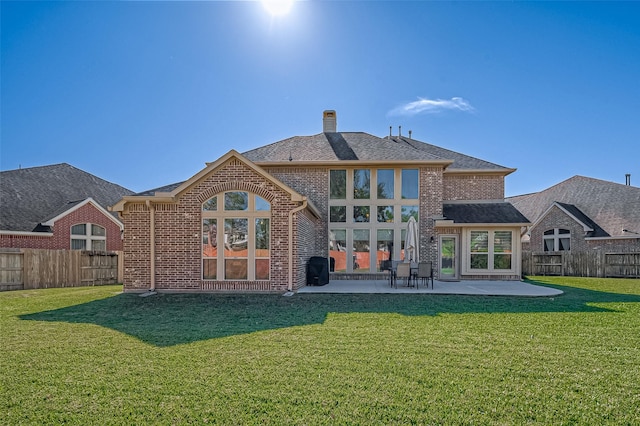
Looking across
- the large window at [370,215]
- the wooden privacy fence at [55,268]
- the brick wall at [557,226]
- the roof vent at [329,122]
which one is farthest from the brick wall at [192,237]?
the brick wall at [557,226]

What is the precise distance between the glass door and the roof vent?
27.0ft

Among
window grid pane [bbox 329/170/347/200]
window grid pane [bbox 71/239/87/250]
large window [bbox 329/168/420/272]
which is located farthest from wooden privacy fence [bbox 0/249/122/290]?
window grid pane [bbox 329/170/347/200]

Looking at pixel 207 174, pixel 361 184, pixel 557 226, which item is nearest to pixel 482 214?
pixel 361 184

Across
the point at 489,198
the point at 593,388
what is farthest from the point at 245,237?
the point at 489,198

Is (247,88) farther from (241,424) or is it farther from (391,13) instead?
(241,424)

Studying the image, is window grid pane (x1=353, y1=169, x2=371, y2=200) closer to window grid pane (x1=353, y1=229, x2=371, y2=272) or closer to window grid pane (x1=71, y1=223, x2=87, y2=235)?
window grid pane (x1=353, y1=229, x2=371, y2=272)

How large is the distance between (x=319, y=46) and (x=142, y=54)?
6.19 meters

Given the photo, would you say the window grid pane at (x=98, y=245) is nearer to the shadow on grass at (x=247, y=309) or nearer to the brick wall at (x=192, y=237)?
the brick wall at (x=192, y=237)

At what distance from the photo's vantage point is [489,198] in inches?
720

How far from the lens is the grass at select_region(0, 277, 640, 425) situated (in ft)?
11.9

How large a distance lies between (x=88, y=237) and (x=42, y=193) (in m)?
3.52

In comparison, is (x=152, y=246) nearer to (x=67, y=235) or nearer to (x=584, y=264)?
(x=67, y=235)

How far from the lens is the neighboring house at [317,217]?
40.6 ft

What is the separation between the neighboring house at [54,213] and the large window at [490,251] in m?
19.2
